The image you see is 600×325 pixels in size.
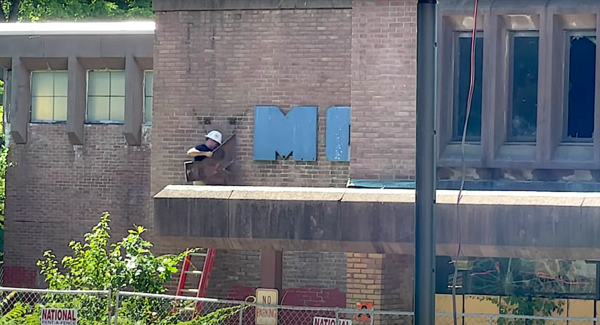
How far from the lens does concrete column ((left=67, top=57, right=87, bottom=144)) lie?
789 inches

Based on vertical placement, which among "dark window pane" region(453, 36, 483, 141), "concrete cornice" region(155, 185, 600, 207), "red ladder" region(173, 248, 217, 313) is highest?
"dark window pane" region(453, 36, 483, 141)

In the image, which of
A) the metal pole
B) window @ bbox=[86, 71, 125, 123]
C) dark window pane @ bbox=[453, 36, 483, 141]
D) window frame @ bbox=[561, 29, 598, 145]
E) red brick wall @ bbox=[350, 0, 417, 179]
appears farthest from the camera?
window @ bbox=[86, 71, 125, 123]

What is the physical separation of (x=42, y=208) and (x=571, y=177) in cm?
1080

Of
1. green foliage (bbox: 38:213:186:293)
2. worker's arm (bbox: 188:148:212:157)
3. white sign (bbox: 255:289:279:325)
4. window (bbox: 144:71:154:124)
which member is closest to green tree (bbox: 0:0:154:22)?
window (bbox: 144:71:154:124)

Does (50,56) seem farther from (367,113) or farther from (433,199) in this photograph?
(433,199)

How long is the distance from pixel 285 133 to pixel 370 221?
17.0 feet

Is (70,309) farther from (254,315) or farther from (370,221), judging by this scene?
(370,221)

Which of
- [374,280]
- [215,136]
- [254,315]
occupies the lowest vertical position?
[254,315]

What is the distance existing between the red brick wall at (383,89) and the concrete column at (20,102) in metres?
8.12

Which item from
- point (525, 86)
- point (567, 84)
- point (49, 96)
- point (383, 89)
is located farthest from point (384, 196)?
point (49, 96)

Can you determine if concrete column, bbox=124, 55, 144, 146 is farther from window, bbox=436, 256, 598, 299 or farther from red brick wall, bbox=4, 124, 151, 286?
window, bbox=436, 256, 598, 299

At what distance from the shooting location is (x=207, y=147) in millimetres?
17156

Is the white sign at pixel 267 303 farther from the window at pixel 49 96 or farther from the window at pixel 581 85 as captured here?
the window at pixel 49 96

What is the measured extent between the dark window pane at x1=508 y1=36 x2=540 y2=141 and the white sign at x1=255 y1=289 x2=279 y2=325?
4551 mm
